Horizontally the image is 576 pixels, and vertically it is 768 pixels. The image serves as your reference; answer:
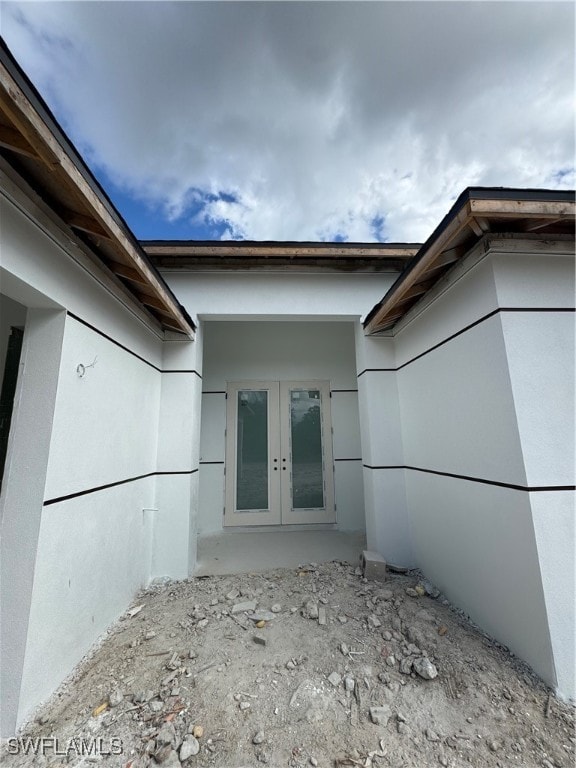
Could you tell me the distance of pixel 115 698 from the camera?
1479mm

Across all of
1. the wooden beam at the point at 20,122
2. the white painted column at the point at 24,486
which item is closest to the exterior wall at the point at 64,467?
the white painted column at the point at 24,486

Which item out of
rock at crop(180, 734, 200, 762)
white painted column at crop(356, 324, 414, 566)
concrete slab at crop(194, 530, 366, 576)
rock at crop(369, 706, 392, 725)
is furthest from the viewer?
concrete slab at crop(194, 530, 366, 576)

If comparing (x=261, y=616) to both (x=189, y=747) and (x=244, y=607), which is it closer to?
(x=244, y=607)

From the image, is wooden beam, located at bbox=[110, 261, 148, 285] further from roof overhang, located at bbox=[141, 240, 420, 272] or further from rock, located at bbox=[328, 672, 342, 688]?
rock, located at bbox=[328, 672, 342, 688]

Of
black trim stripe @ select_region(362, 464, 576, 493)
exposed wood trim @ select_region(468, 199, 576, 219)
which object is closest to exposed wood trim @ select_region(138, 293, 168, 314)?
exposed wood trim @ select_region(468, 199, 576, 219)

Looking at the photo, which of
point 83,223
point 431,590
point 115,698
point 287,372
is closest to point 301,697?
point 115,698

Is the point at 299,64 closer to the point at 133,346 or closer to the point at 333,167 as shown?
the point at 333,167

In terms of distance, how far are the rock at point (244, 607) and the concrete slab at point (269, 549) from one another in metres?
0.64

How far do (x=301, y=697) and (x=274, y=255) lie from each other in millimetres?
3526

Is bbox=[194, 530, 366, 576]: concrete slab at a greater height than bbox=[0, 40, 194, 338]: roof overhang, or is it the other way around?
bbox=[0, 40, 194, 338]: roof overhang

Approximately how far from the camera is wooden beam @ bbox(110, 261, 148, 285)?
205 centimetres

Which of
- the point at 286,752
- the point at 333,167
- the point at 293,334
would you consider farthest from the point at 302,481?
the point at 333,167

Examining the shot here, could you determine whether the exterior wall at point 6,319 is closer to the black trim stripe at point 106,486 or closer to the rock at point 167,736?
the black trim stripe at point 106,486

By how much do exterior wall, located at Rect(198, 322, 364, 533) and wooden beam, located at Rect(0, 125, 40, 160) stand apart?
11.6ft
